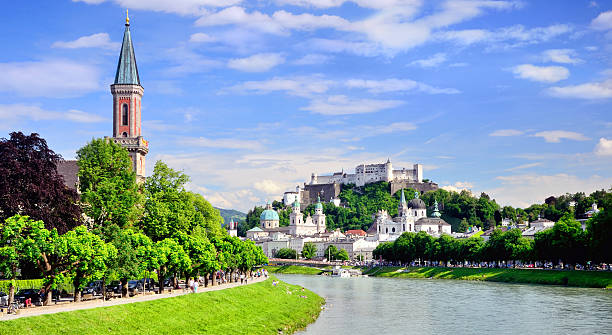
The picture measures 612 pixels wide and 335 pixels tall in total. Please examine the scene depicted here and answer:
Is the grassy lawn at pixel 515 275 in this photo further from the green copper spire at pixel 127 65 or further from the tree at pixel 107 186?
the green copper spire at pixel 127 65

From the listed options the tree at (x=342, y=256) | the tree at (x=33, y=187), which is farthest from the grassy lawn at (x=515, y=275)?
the tree at (x=33, y=187)

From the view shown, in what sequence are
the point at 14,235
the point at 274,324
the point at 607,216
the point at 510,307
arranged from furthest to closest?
A: 1. the point at 607,216
2. the point at 510,307
3. the point at 274,324
4. the point at 14,235

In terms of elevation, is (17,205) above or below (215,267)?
above

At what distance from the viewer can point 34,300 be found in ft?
128

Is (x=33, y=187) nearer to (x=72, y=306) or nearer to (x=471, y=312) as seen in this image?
(x=72, y=306)

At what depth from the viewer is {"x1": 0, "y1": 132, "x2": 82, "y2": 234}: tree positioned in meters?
44.9

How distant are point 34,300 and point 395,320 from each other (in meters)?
25.6

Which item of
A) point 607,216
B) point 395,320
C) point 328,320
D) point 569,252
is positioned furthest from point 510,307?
point 569,252

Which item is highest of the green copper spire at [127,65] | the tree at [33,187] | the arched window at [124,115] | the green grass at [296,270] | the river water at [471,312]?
the green copper spire at [127,65]

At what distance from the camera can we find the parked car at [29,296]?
125 feet

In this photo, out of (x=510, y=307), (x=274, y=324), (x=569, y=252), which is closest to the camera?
(x=274, y=324)

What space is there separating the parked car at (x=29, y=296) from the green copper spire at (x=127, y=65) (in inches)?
1367

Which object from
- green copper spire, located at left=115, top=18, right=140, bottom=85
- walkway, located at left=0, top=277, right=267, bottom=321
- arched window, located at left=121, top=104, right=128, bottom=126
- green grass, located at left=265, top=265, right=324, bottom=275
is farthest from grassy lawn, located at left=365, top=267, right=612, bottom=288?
walkway, located at left=0, top=277, right=267, bottom=321

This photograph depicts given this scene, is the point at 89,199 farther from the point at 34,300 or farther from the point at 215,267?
the point at 34,300
